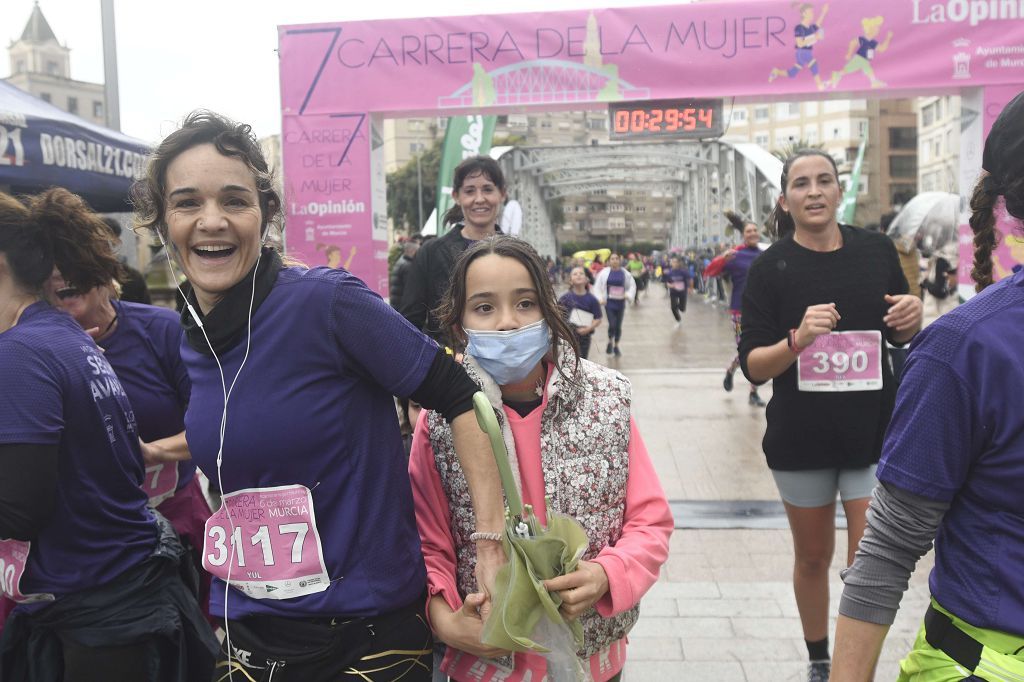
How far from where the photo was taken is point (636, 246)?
12731cm

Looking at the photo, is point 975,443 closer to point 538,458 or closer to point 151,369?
point 538,458

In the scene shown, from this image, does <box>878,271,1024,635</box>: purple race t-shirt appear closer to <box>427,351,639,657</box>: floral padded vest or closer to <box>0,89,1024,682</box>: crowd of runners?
<box>0,89,1024,682</box>: crowd of runners

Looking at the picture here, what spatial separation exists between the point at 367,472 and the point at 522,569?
0.40 m

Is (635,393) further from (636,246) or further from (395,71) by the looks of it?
(636,246)

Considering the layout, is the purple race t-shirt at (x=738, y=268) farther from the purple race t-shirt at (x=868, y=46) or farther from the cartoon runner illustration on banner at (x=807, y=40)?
the purple race t-shirt at (x=868, y=46)

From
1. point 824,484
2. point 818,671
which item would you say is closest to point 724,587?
point 818,671

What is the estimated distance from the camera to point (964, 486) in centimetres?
146

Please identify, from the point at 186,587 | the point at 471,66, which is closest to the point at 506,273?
the point at 186,587

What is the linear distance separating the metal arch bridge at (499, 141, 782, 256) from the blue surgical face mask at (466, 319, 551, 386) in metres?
26.6

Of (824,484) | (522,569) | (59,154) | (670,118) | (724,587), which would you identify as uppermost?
(670,118)

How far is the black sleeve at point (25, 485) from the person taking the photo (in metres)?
1.93

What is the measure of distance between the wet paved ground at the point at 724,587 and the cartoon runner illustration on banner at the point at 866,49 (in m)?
3.26

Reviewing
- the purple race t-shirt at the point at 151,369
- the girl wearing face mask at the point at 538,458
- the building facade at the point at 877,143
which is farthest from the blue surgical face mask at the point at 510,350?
the building facade at the point at 877,143

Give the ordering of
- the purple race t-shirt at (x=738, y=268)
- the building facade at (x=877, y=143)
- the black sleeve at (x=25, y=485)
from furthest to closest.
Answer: the building facade at (x=877, y=143), the purple race t-shirt at (x=738, y=268), the black sleeve at (x=25, y=485)
